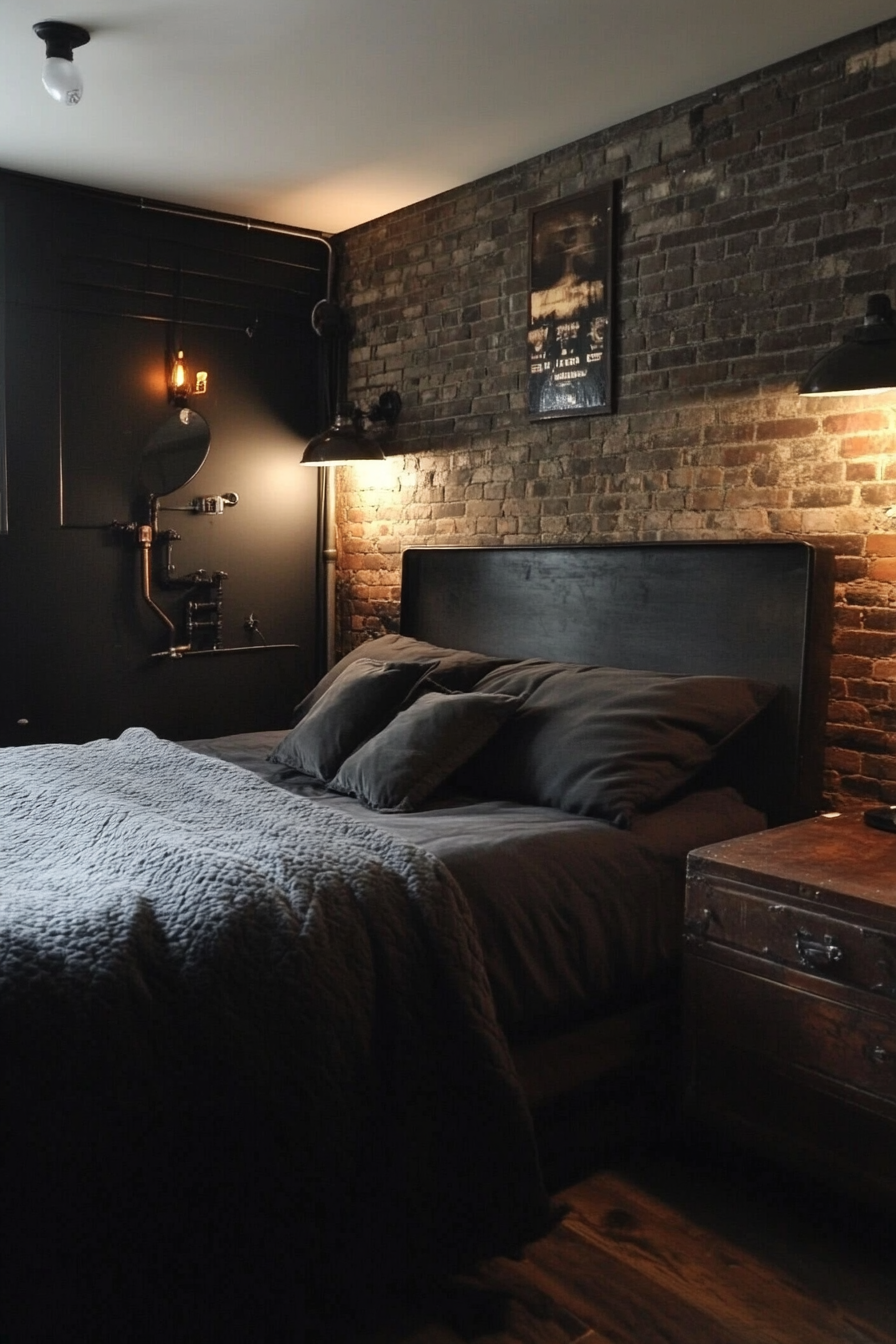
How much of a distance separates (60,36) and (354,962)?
2497mm

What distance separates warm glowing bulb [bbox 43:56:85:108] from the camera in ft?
9.71

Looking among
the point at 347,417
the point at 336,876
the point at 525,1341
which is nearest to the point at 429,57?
the point at 347,417

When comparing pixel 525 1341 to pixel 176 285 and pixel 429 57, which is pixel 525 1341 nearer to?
pixel 429 57

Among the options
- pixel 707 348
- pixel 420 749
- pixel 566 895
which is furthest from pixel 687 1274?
pixel 707 348

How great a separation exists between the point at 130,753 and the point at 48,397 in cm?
161

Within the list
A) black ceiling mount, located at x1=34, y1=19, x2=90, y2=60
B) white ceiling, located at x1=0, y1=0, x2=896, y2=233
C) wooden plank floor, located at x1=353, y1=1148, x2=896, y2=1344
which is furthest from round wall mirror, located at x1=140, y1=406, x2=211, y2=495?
wooden plank floor, located at x1=353, y1=1148, x2=896, y2=1344

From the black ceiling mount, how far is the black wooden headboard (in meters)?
1.91

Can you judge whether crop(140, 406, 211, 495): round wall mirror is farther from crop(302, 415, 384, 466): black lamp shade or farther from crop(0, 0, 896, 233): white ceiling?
crop(0, 0, 896, 233): white ceiling

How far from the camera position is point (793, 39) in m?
2.91

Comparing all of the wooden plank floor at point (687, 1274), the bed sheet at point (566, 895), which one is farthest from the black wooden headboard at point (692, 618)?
the wooden plank floor at point (687, 1274)

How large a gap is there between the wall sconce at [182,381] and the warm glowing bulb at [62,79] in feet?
4.61

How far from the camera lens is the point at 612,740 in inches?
111

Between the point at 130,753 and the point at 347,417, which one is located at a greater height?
the point at 347,417

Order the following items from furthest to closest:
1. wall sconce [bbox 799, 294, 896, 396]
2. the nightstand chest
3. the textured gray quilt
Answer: wall sconce [bbox 799, 294, 896, 396]
the nightstand chest
the textured gray quilt
